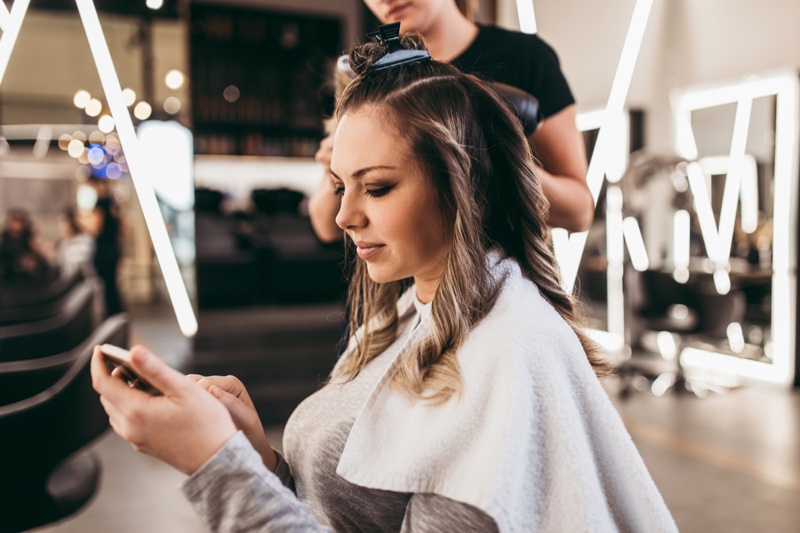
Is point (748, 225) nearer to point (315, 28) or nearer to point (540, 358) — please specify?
point (315, 28)

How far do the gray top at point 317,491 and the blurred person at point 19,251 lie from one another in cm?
674

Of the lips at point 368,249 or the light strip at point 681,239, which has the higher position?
the lips at point 368,249

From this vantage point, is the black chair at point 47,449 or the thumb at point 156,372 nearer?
the thumb at point 156,372

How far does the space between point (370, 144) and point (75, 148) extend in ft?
42.8

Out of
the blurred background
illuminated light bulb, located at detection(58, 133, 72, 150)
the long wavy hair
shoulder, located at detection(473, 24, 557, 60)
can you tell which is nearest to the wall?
the blurred background

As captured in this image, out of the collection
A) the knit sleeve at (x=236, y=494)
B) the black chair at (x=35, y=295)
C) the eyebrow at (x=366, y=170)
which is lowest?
the black chair at (x=35, y=295)

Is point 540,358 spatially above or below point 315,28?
below

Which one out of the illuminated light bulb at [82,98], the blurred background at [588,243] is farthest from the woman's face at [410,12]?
the illuminated light bulb at [82,98]

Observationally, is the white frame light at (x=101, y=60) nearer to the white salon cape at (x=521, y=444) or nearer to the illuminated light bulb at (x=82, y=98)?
the white salon cape at (x=521, y=444)

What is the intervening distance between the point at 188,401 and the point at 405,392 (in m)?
0.30

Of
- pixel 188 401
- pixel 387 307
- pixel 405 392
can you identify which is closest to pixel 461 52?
pixel 387 307

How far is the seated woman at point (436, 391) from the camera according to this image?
78cm

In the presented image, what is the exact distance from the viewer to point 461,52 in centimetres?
139

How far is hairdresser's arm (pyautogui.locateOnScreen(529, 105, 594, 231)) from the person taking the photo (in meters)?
1.36
